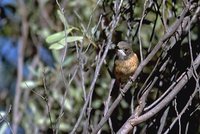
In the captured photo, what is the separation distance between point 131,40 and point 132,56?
0.30ft

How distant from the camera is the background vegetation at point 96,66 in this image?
8.80ft

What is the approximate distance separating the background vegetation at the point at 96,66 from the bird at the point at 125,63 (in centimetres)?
5

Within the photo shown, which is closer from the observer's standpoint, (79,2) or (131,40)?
(131,40)

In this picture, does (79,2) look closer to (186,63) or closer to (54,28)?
(54,28)

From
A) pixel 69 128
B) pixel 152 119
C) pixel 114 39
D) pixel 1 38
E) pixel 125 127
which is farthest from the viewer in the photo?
pixel 1 38

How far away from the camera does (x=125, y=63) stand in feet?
10.4

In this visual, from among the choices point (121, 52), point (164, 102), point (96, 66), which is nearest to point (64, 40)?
point (121, 52)

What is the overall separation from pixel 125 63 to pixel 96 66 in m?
0.43

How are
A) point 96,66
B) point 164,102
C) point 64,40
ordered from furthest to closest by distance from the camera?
point 64,40, point 96,66, point 164,102

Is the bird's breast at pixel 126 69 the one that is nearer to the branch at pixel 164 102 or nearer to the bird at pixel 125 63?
the bird at pixel 125 63

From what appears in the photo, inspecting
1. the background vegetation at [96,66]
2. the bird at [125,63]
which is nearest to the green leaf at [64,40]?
the background vegetation at [96,66]

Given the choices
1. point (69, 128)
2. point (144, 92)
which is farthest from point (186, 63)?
point (69, 128)

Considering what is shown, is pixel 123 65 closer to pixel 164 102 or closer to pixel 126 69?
pixel 126 69

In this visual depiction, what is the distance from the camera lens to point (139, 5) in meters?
→ 3.52
